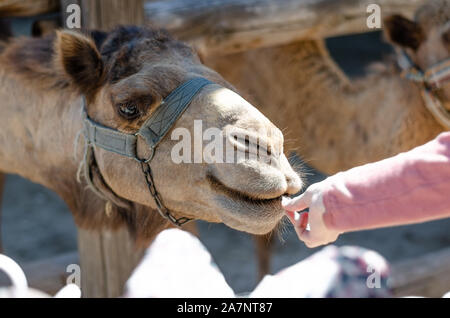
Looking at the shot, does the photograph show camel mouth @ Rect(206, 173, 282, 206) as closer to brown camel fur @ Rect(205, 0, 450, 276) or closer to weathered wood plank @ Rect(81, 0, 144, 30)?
weathered wood plank @ Rect(81, 0, 144, 30)

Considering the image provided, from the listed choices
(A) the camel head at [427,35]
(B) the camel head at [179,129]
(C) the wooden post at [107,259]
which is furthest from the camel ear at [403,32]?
(B) the camel head at [179,129]

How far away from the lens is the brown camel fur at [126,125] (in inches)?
68.0

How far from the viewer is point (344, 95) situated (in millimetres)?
3746

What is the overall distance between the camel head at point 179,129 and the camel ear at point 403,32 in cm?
174

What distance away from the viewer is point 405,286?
11.6ft

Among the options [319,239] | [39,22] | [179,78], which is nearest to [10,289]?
[319,239]

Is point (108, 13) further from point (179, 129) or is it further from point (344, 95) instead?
point (344, 95)

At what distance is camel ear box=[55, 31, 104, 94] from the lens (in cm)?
205

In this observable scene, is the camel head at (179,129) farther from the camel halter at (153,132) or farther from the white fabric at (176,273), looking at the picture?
the white fabric at (176,273)

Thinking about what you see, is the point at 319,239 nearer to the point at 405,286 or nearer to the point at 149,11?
the point at 149,11

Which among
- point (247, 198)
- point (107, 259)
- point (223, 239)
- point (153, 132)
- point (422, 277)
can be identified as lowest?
point (223, 239)

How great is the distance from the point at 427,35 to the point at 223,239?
269 cm

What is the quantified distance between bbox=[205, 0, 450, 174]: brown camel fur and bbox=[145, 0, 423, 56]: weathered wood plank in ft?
0.90
